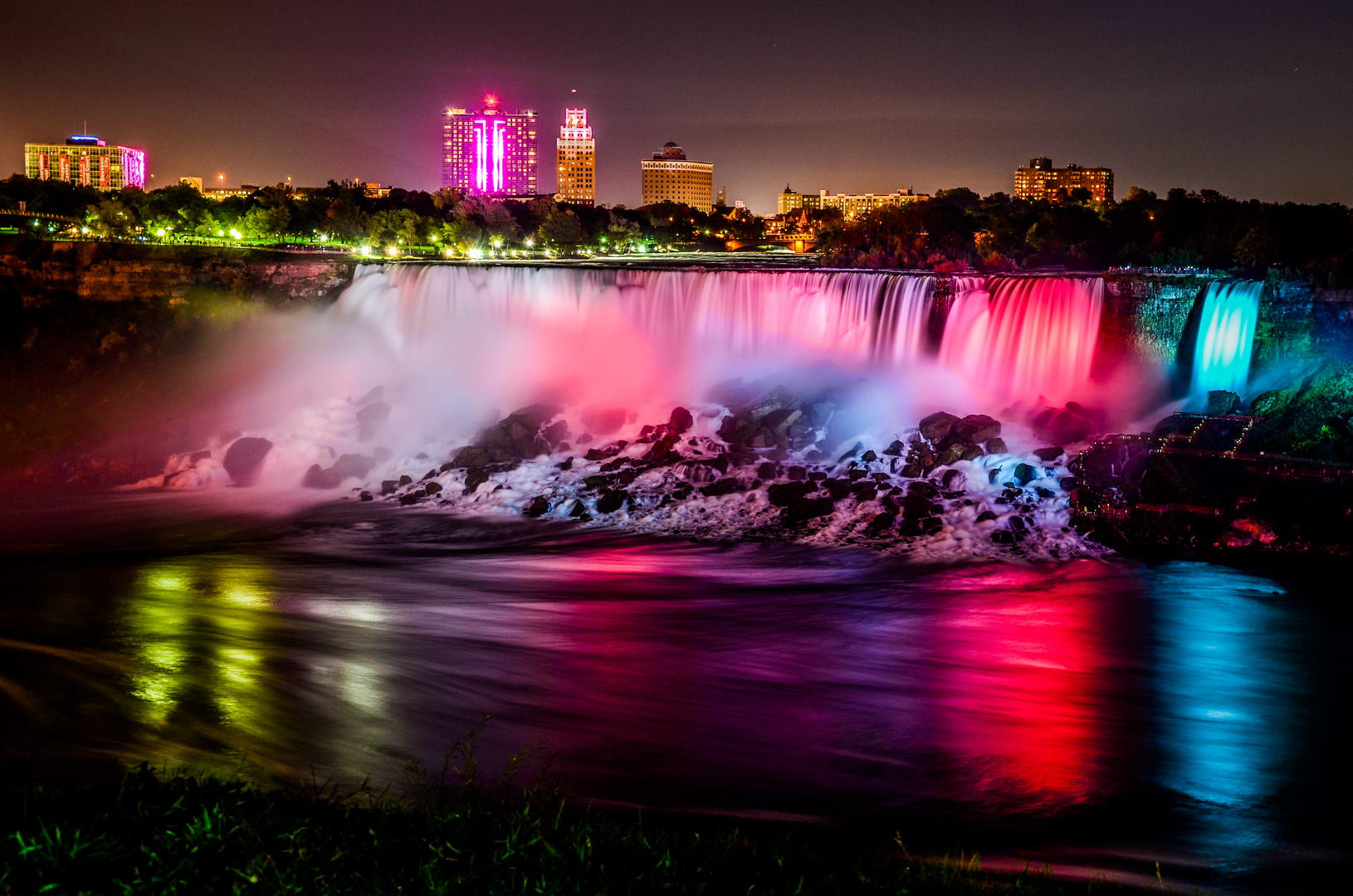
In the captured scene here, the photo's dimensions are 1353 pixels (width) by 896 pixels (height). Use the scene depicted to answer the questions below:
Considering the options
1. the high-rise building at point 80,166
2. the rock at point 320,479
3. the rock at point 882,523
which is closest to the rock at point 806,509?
the rock at point 882,523

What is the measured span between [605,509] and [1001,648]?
10.8 metres

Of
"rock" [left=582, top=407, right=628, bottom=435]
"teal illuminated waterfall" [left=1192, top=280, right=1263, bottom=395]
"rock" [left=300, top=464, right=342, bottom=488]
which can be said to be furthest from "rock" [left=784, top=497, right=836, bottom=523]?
"rock" [left=300, top=464, right=342, bottom=488]

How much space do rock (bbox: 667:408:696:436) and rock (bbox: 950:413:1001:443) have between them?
6.93 meters

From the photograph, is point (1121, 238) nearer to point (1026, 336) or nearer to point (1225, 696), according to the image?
point (1026, 336)

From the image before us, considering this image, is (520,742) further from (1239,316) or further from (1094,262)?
(1094,262)

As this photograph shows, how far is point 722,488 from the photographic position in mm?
24562

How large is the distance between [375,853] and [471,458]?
21560 millimetres

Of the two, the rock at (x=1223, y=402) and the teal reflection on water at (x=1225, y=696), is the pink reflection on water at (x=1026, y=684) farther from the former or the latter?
the rock at (x=1223, y=402)

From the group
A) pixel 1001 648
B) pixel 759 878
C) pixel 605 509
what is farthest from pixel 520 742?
pixel 605 509

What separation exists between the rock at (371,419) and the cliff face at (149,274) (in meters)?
8.28

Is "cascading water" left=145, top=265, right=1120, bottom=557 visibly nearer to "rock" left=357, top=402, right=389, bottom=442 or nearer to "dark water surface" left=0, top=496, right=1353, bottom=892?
"rock" left=357, top=402, right=389, bottom=442

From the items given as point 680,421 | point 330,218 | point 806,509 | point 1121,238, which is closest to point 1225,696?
point 806,509

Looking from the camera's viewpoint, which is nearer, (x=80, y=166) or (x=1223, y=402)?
(x=1223, y=402)

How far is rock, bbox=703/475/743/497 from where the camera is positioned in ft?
80.4
